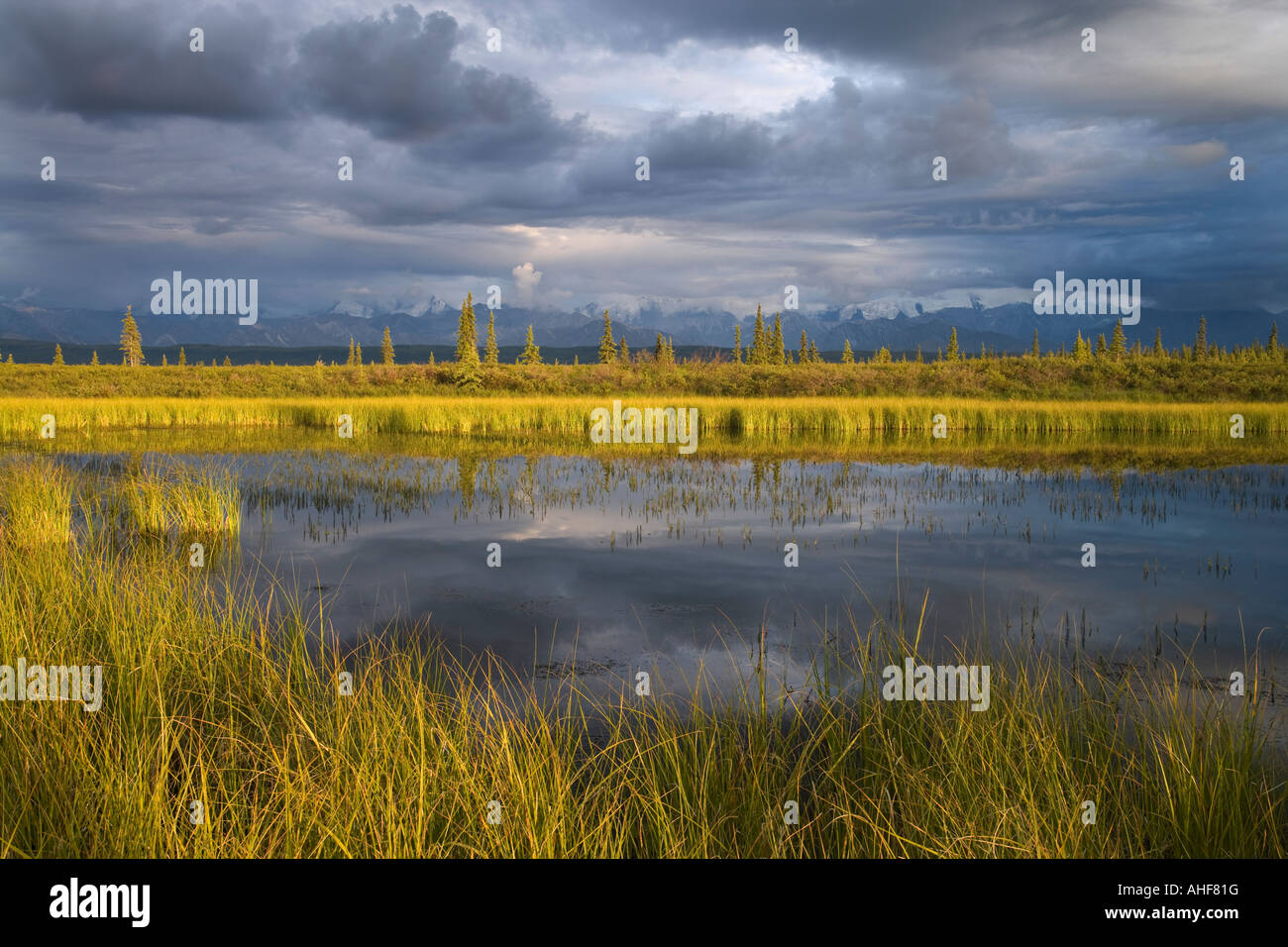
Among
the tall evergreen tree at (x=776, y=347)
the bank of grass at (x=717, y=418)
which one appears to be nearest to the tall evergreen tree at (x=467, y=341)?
the bank of grass at (x=717, y=418)

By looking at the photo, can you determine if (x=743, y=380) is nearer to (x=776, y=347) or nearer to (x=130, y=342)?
(x=776, y=347)

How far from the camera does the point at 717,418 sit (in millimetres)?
32094

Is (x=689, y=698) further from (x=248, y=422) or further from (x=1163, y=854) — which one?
(x=248, y=422)

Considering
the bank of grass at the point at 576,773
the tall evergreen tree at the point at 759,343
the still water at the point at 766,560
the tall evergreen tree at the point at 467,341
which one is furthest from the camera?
the tall evergreen tree at the point at 759,343

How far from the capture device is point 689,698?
586 cm

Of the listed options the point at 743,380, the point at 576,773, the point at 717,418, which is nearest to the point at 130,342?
the point at 743,380

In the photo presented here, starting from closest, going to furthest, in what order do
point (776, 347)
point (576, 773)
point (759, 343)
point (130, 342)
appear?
point (576, 773) → point (759, 343) → point (776, 347) → point (130, 342)

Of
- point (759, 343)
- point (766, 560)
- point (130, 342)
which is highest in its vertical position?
point (130, 342)

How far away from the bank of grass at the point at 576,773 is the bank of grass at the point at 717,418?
2267 cm

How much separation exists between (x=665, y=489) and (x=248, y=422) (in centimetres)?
2371

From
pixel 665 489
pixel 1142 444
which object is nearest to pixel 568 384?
pixel 1142 444

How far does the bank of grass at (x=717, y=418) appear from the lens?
2978 cm

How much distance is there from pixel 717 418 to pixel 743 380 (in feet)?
65.4

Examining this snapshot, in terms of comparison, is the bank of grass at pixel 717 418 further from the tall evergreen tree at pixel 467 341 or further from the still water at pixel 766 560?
the tall evergreen tree at pixel 467 341
